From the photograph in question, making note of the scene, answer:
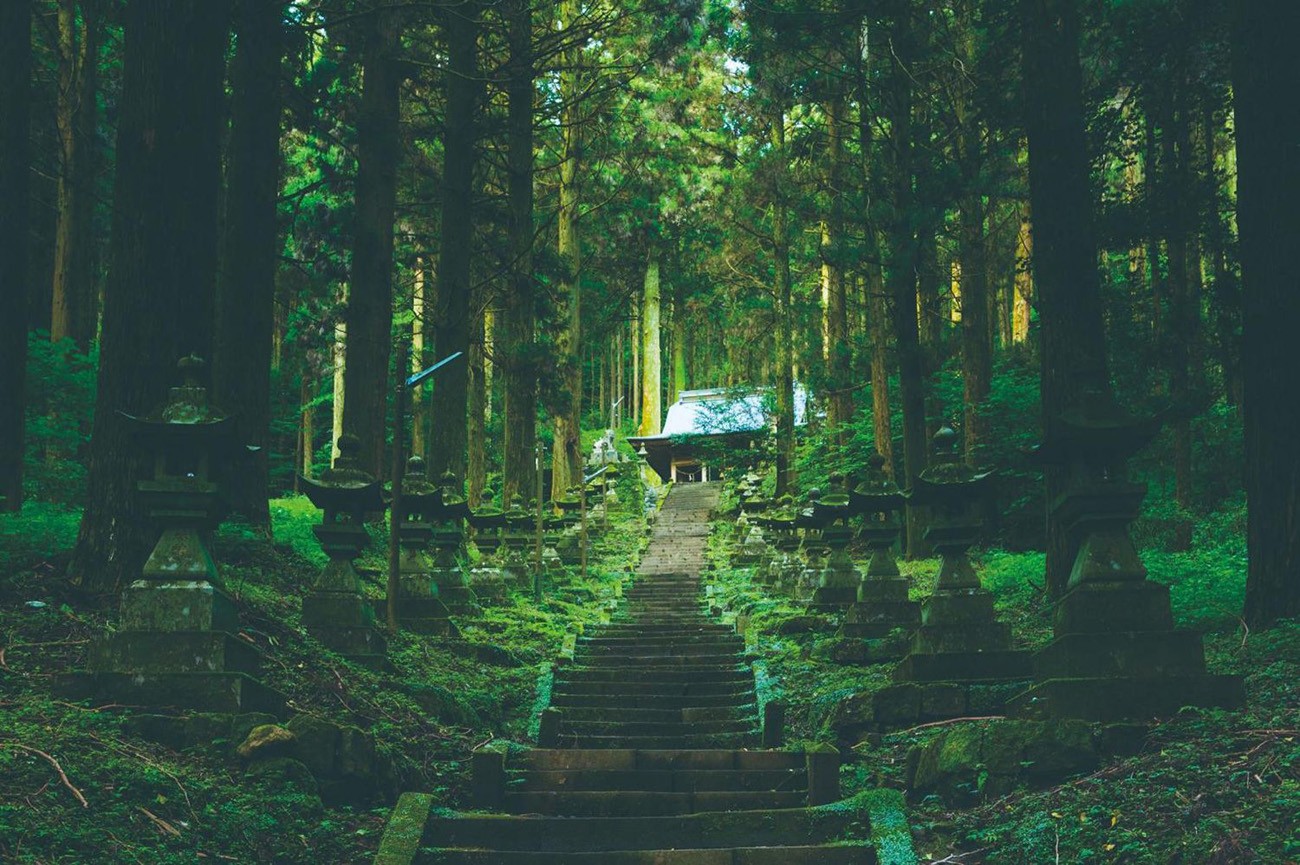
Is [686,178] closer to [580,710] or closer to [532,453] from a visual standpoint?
[532,453]

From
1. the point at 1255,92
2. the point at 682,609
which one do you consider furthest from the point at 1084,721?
the point at 682,609

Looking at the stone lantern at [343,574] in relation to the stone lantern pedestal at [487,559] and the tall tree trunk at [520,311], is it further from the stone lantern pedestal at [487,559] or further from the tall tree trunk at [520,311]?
the tall tree trunk at [520,311]

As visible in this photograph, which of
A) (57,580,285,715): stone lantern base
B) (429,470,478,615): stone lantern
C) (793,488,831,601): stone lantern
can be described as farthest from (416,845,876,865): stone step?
(793,488,831,601): stone lantern

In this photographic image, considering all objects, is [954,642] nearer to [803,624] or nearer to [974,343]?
[803,624]

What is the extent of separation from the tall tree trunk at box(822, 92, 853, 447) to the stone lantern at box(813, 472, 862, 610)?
4.61m

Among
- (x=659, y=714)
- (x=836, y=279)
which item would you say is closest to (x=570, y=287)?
(x=836, y=279)

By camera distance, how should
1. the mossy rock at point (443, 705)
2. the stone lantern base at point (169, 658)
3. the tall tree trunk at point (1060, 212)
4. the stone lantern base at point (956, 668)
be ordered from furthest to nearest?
the tall tree trunk at point (1060, 212)
the mossy rock at point (443, 705)
the stone lantern base at point (956, 668)
the stone lantern base at point (169, 658)

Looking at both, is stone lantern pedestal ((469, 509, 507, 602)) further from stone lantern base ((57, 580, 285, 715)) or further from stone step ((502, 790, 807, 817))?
stone lantern base ((57, 580, 285, 715))

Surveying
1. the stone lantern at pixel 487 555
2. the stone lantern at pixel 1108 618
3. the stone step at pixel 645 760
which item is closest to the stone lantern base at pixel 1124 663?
the stone lantern at pixel 1108 618

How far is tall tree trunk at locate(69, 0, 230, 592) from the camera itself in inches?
324

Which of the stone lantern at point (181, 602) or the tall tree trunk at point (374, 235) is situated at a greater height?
the tall tree trunk at point (374, 235)

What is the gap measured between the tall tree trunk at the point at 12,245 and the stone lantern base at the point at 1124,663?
9873 mm

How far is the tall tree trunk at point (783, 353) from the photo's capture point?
2628 cm

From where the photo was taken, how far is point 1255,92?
29.8ft
